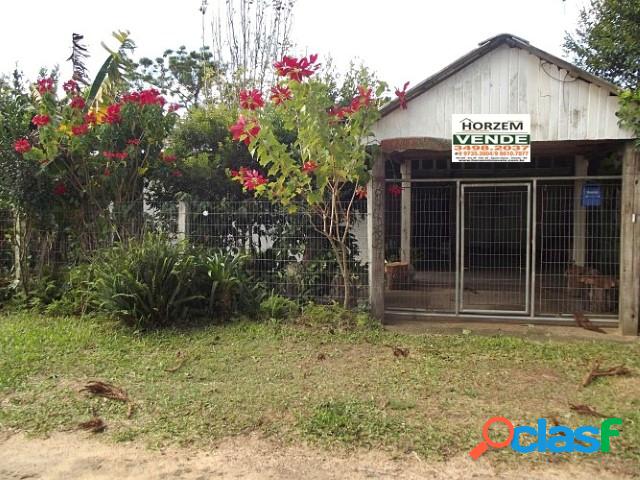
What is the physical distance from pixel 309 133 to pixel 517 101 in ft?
9.72

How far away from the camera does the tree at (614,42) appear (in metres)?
10.6

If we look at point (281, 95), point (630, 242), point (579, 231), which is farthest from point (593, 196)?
point (281, 95)

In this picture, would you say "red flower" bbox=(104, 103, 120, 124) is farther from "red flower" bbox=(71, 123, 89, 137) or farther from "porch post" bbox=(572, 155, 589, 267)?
"porch post" bbox=(572, 155, 589, 267)

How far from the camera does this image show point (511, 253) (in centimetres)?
864

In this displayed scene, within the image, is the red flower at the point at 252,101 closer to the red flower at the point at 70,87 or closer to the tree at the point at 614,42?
the red flower at the point at 70,87

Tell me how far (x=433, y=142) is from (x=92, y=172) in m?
5.26

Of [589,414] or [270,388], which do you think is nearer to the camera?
[589,414]

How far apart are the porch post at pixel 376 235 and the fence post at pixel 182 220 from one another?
9.50 ft

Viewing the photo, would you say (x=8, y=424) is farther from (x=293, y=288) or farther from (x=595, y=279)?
(x=595, y=279)

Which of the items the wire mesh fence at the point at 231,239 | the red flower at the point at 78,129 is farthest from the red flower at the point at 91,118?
the wire mesh fence at the point at 231,239

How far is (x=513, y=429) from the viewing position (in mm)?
4180

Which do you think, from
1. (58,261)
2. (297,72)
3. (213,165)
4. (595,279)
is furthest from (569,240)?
(58,261)

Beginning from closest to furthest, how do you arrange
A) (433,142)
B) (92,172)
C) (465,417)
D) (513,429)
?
(513,429) → (465,417) → (433,142) → (92,172)

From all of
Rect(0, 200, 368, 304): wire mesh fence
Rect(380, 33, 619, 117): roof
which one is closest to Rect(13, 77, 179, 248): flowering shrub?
Rect(0, 200, 368, 304): wire mesh fence
